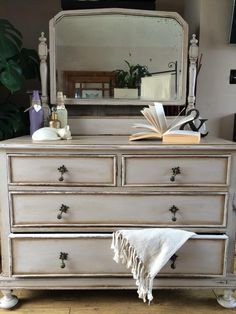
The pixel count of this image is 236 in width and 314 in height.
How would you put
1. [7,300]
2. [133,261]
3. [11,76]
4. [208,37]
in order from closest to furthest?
1. [133,261]
2. [7,300]
3. [11,76]
4. [208,37]

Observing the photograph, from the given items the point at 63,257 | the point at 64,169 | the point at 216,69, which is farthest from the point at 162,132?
the point at 63,257

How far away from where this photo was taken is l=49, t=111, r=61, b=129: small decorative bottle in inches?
56.5

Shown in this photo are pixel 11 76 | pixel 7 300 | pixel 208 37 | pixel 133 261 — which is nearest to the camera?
pixel 133 261

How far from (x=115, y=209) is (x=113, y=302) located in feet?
1.52

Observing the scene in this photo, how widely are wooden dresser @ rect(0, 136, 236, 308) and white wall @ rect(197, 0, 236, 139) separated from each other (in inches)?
21.6

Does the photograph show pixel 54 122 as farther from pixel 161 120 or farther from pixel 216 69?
pixel 216 69

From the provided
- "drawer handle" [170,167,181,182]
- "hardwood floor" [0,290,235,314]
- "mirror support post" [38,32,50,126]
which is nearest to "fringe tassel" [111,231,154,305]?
"hardwood floor" [0,290,235,314]

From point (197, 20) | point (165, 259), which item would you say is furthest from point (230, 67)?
point (165, 259)

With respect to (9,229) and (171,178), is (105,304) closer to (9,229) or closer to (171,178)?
(9,229)

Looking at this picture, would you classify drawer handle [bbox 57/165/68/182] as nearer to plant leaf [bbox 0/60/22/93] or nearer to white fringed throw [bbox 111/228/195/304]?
white fringed throw [bbox 111/228/195/304]

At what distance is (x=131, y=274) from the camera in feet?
4.15

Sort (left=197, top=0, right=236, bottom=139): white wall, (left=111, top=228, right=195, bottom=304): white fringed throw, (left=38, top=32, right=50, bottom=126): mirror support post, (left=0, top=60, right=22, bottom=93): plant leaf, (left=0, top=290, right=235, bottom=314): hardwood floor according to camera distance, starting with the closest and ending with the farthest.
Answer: (left=111, top=228, right=195, bottom=304): white fringed throw
(left=0, top=290, right=235, bottom=314): hardwood floor
(left=0, top=60, right=22, bottom=93): plant leaf
(left=38, top=32, right=50, bottom=126): mirror support post
(left=197, top=0, right=236, bottom=139): white wall

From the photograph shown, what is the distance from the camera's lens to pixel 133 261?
118 cm

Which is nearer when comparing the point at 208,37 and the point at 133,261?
the point at 133,261
